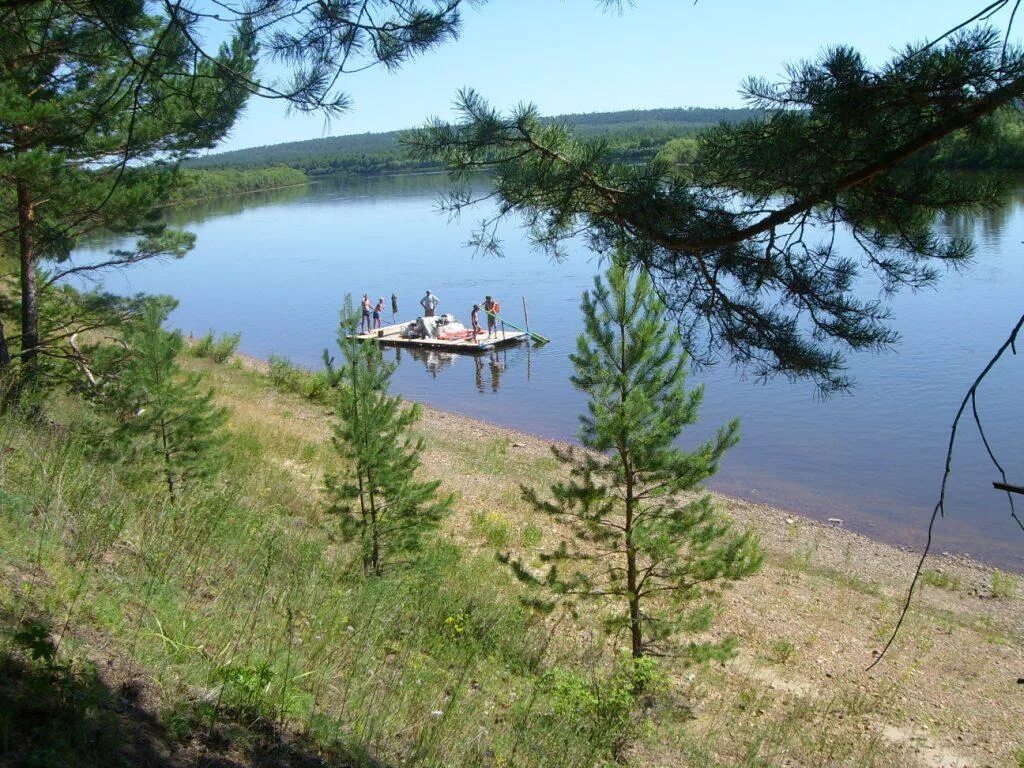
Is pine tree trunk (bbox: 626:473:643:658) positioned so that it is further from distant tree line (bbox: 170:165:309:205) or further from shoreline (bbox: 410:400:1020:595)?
distant tree line (bbox: 170:165:309:205)

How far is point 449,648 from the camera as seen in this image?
652cm

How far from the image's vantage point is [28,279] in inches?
457

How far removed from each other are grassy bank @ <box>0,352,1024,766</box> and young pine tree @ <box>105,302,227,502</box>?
1.98ft

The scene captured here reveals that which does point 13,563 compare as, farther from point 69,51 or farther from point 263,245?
point 263,245

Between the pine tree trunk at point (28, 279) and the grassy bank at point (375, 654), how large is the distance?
1021mm

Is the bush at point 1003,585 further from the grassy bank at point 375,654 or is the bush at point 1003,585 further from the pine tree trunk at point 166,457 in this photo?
the pine tree trunk at point 166,457

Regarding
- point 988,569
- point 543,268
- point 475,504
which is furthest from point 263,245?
point 988,569

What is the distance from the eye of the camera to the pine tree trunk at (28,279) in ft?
35.1

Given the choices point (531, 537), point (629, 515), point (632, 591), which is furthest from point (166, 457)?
point (531, 537)

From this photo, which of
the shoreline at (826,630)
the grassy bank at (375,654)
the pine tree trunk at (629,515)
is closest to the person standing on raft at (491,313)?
the shoreline at (826,630)

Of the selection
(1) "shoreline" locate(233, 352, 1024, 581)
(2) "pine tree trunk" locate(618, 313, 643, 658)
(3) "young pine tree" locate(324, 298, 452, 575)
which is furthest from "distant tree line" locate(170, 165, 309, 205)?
(2) "pine tree trunk" locate(618, 313, 643, 658)

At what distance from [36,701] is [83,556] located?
5.29 feet

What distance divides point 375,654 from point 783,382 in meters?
21.0

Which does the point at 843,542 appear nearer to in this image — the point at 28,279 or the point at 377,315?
the point at 28,279
